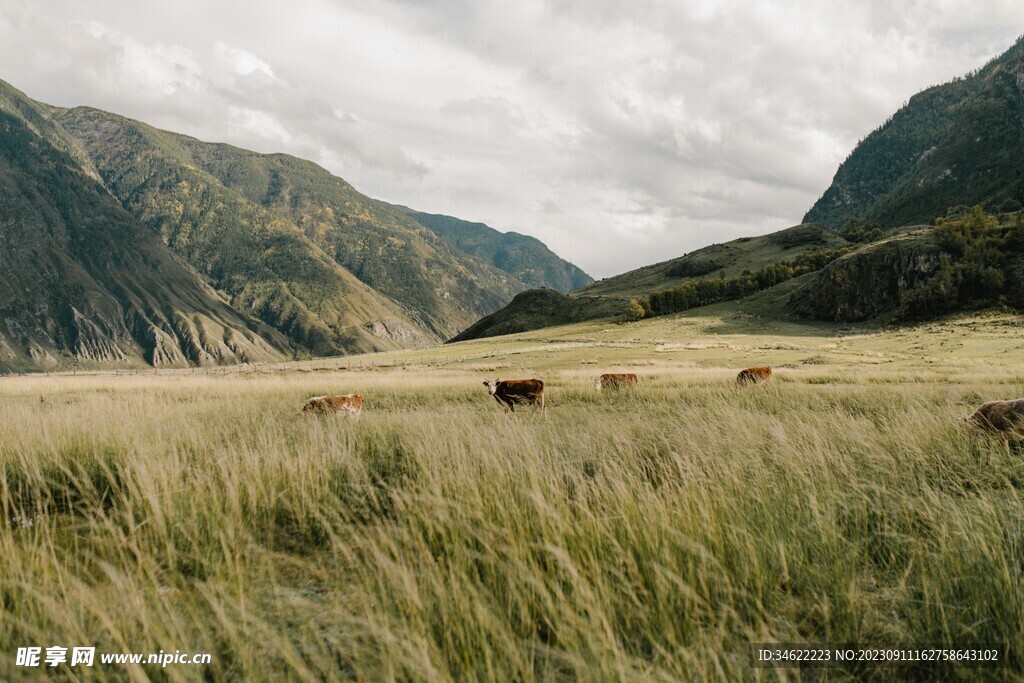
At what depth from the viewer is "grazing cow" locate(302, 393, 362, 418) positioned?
41.3ft

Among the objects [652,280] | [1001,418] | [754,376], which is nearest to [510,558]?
[1001,418]

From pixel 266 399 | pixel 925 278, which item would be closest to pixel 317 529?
pixel 266 399

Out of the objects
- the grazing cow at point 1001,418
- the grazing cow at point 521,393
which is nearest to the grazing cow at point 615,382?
the grazing cow at point 521,393

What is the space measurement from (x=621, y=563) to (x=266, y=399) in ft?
52.4

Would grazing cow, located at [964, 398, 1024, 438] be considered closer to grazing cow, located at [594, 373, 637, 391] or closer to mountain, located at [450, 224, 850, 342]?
grazing cow, located at [594, 373, 637, 391]

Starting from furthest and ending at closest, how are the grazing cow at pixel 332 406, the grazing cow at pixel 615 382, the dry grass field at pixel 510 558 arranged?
the grazing cow at pixel 615 382, the grazing cow at pixel 332 406, the dry grass field at pixel 510 558

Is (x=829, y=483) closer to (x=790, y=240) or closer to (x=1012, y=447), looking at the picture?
(x=1012, y=447)

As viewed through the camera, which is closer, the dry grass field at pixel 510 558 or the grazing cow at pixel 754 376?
the dry grass field at pixel 510 558

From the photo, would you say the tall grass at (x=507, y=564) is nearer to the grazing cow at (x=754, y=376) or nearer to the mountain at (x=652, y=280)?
the grazing cow at (x=754, y=376)

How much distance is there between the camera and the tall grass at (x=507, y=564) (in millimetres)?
2582

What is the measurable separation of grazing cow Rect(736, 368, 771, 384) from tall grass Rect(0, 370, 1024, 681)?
1303 cm

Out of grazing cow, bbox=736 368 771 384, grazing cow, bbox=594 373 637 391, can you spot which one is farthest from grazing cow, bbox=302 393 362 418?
grazing cow, bbox=736 368 771 384

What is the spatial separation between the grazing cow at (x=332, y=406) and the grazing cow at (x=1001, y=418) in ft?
39.4

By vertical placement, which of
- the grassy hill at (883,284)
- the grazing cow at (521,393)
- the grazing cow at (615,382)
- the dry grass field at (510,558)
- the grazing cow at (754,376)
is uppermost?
the grassy hill at (883,284)
